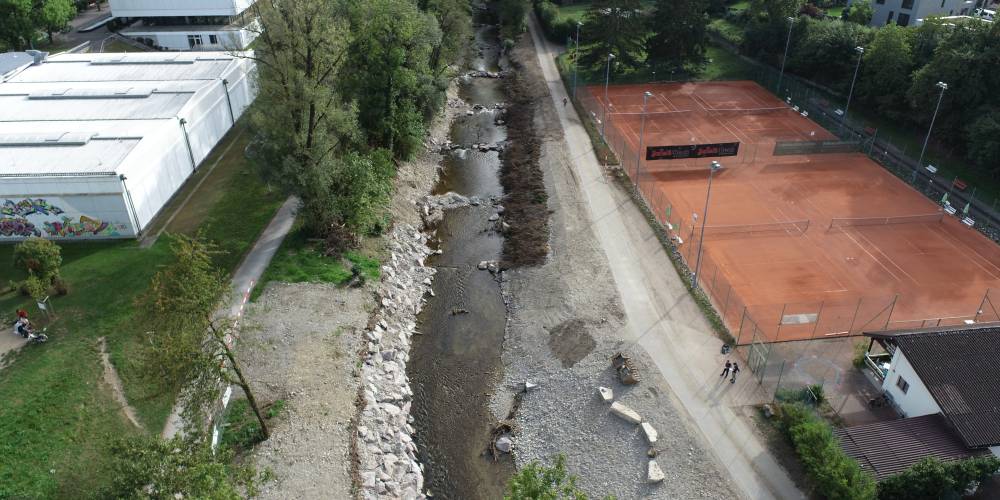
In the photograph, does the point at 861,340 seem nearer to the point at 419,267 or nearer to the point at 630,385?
the point at 630,385

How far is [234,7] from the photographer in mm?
67062

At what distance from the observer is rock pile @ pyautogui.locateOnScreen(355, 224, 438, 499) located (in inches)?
955

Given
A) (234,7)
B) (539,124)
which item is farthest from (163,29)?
(539,124)

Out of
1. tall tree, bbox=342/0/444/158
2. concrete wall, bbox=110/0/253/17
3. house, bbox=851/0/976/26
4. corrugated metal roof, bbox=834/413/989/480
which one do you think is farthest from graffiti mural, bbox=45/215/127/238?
house, bbox=851/0/976/26

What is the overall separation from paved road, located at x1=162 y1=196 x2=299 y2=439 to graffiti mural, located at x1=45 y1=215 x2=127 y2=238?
7.41 meters

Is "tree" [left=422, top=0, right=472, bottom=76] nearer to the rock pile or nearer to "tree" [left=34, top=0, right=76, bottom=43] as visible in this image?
the rock pile

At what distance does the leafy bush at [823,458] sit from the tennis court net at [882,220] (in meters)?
19.4

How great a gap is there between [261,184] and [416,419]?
70.2 ft

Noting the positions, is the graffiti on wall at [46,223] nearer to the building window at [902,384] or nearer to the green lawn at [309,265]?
the green lawn at [309,265]

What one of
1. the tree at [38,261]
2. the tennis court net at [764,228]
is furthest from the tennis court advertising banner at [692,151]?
the tree at [38,261]

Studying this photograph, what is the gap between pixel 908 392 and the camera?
25.5 meters

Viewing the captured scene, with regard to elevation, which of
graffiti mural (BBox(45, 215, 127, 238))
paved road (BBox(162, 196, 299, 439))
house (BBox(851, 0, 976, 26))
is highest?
house (BBox(851, 0, 976, 26))

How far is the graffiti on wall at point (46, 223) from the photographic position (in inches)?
1313

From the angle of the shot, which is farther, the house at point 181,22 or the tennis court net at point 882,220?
the house at point 181,22
